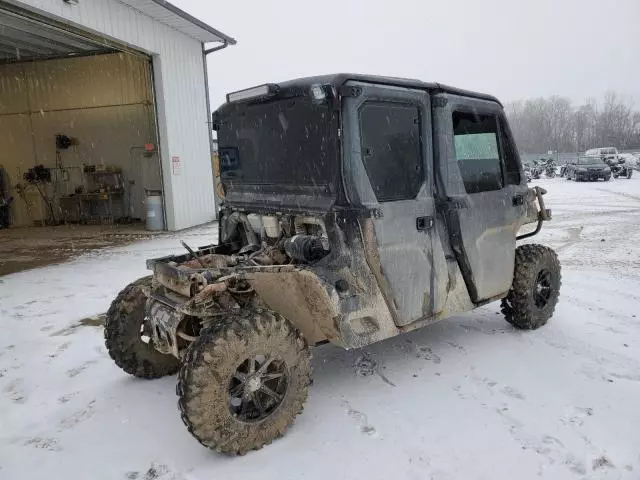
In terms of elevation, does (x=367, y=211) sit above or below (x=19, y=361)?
above

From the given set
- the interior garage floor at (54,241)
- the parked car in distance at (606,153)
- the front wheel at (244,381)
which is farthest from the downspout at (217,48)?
the parked car in distance at (606,153)

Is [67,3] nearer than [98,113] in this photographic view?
Yes

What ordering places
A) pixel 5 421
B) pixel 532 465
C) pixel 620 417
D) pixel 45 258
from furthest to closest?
pixel 45 258 → pixel 5 421 → pixel 620 417 → pixel 532 465

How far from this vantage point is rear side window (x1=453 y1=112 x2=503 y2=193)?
389cm

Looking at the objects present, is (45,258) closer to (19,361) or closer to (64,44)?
(19,361)

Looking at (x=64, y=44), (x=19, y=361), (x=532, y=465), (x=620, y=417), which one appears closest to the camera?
(x=532, y=465)

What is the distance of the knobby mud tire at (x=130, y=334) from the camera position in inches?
146

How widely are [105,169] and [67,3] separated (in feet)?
24.3

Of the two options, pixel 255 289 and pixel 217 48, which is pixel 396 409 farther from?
pixel 217 48

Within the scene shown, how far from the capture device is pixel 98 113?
617 inches

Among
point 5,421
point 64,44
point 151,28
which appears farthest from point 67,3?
point 5,421

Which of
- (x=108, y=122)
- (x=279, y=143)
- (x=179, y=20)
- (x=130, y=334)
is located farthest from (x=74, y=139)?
(x=279, y=143)

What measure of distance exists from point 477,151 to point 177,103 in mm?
10472

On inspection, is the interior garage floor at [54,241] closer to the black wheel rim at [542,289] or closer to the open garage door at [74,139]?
the open garage door at [74,139]
